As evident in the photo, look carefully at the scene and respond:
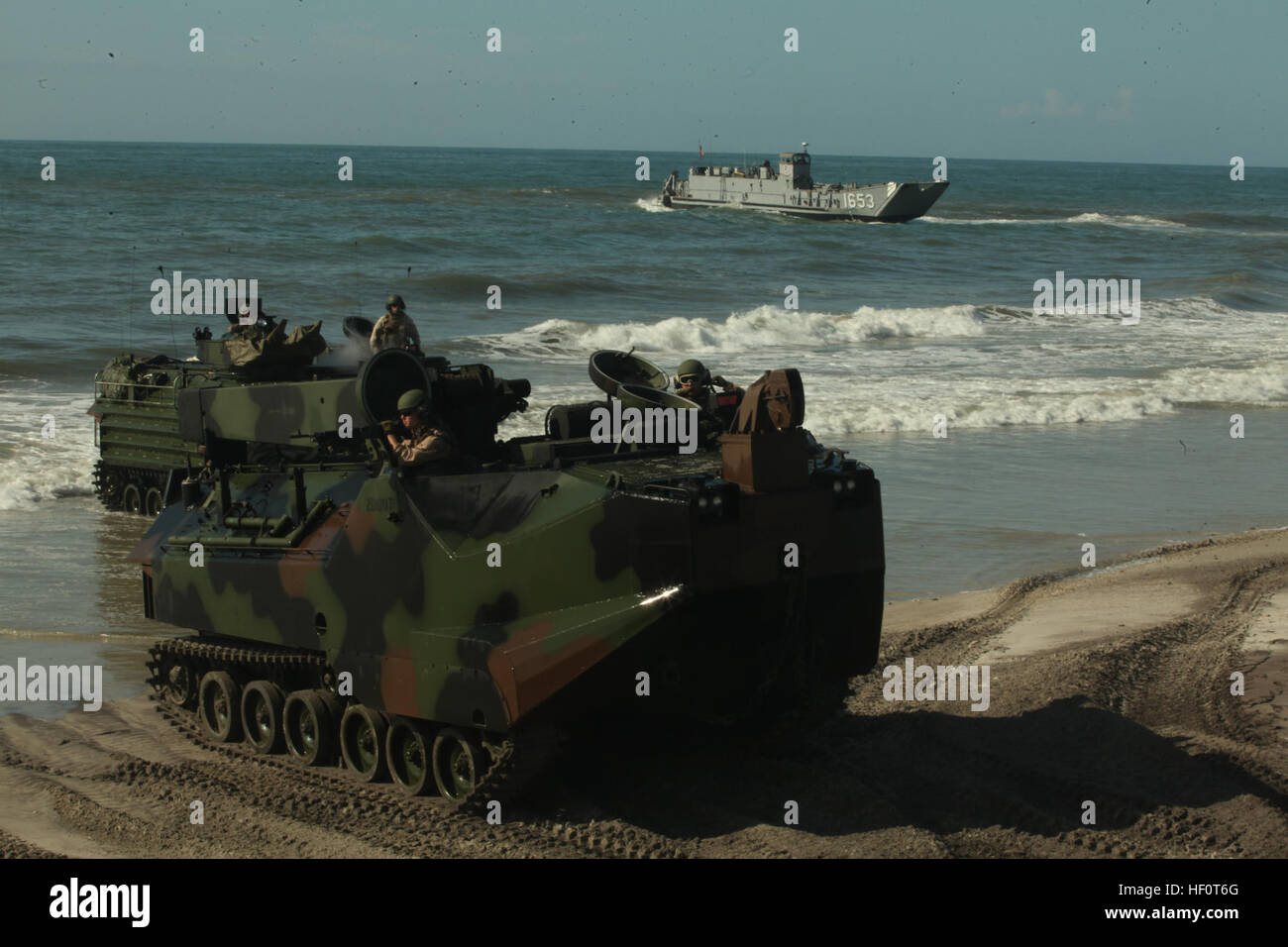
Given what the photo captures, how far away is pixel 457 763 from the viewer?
26.9 feet

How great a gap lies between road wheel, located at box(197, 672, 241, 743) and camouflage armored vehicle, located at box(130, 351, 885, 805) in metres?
0.02

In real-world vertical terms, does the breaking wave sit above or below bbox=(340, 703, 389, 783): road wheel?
above

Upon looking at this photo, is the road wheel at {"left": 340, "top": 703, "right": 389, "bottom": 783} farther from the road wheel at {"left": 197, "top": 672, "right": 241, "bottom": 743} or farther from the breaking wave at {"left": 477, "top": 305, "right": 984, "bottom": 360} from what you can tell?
the breaking wave at {"left": 477, "top": 305, "right": 984, "bottom": 360}

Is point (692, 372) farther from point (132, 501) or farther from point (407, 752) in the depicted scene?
point (132, 501)

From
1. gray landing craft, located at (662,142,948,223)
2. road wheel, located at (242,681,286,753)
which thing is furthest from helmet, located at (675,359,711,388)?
gray landing craft, located at (662,142,948,223)

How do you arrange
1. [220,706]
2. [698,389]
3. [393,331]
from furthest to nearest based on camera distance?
[393,331] → [220,706] → [698,389]

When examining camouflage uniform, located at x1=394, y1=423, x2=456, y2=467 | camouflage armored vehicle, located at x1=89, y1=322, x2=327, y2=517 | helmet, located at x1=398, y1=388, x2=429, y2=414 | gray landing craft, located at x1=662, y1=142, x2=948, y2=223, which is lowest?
camouflage armored vehicle, located at x1=89, y1=322, x2=327, y2=517

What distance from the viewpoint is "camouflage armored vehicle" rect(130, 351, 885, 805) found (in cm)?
740

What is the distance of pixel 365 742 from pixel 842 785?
2.71m

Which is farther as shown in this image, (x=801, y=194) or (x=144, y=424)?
(x=801, y=194)

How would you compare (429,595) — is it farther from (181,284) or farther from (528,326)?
(181,284)

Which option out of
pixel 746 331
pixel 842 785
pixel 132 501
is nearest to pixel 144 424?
pixel 132 501
